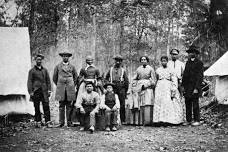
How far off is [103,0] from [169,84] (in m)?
10.6

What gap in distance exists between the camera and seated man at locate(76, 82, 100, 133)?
7559 millimetres

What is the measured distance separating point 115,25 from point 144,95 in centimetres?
1461

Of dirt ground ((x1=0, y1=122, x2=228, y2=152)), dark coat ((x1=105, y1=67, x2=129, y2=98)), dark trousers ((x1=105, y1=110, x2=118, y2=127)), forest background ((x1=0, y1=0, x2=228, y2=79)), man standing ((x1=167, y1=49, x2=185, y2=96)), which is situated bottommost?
dirt ground ((x1=0, y1=122, x2=228, y2=152))

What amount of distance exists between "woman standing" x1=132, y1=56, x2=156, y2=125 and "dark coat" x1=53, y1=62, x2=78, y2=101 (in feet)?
5.05

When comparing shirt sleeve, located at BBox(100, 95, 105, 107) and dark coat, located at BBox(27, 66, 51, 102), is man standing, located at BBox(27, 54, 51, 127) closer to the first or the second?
dark coat, located at BBox(27, 66, 51, 102)

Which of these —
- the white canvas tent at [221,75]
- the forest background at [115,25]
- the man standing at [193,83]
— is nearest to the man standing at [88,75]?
the man standing at [193,83]

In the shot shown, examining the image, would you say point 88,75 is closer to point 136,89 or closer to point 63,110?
point 63,110

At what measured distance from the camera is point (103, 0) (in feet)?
58.6

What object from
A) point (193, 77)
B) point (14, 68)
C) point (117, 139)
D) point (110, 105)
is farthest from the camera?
point (14, 68)

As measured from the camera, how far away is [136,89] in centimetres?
852

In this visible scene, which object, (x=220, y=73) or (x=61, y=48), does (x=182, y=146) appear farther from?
(x=61, y=48)

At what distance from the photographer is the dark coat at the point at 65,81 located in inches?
318

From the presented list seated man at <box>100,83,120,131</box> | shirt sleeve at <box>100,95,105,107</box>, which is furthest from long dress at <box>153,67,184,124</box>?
shirt sleeve at <box>100,95,105,107</box>

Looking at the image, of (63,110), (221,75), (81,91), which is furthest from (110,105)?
(221,75)
